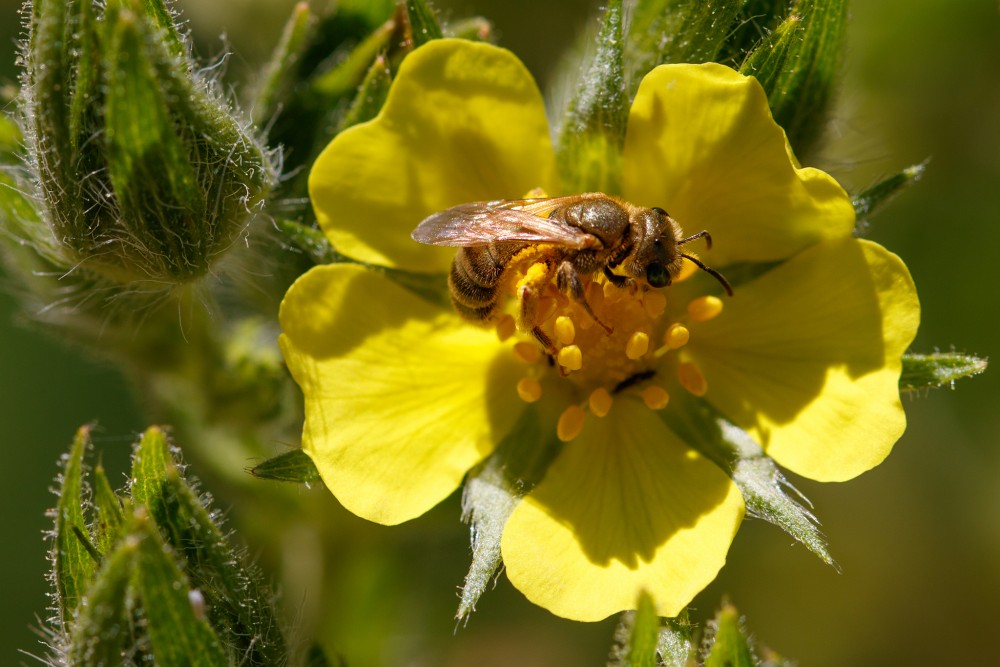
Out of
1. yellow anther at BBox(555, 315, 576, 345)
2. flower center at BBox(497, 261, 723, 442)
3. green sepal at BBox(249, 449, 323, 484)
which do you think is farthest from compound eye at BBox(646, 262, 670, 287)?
green sepal at BBox(249, 449, 323, 484)

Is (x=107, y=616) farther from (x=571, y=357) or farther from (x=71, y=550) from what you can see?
(x=571, y=357)

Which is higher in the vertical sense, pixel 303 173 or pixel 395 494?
pixel 303 173

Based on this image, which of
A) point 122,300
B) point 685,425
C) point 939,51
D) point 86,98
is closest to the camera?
point 86,98

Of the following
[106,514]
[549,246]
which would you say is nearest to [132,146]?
[106,514]

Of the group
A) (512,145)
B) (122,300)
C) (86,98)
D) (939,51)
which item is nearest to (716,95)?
(512,145)

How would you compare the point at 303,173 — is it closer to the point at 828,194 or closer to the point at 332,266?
the point at 332,266
